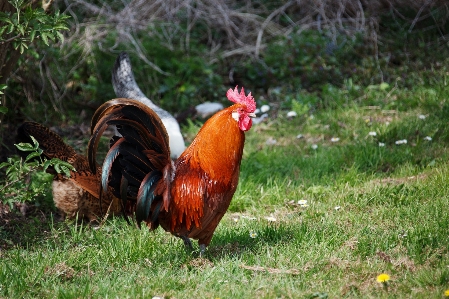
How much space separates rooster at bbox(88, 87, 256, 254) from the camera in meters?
4.12

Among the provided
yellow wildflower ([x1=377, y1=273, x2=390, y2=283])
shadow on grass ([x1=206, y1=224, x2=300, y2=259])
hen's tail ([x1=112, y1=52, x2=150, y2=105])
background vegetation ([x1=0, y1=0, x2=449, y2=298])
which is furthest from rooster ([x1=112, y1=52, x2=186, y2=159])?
yellow wildflower ([x1=377, y1=273, x2=390, y2=283])

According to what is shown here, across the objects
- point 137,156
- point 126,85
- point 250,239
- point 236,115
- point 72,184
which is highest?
point 236,115

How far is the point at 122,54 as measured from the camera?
7.52 meters

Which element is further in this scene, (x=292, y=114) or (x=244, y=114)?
(x=292, y=114)

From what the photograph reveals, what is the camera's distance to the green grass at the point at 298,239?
3.78 meters

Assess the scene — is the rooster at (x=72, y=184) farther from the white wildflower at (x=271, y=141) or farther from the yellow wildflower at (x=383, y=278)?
the yellow wildflower at (x=383, y=278)

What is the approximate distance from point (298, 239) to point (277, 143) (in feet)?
9.33

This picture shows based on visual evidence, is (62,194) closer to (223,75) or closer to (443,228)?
(443,228)

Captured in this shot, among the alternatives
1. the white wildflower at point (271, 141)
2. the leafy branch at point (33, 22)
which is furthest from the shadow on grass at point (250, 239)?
the white wildflower at point (271, 141)

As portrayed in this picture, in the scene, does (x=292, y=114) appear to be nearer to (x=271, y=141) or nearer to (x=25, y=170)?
(x=271, y=141)

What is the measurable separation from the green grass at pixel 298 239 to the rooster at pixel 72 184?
0.58 ft

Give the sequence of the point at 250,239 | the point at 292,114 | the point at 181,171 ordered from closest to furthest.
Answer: the point at 181,171
the point at 250,239
the point at 292,114

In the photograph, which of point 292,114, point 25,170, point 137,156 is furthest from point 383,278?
point 292,114

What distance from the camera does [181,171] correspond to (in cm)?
427
